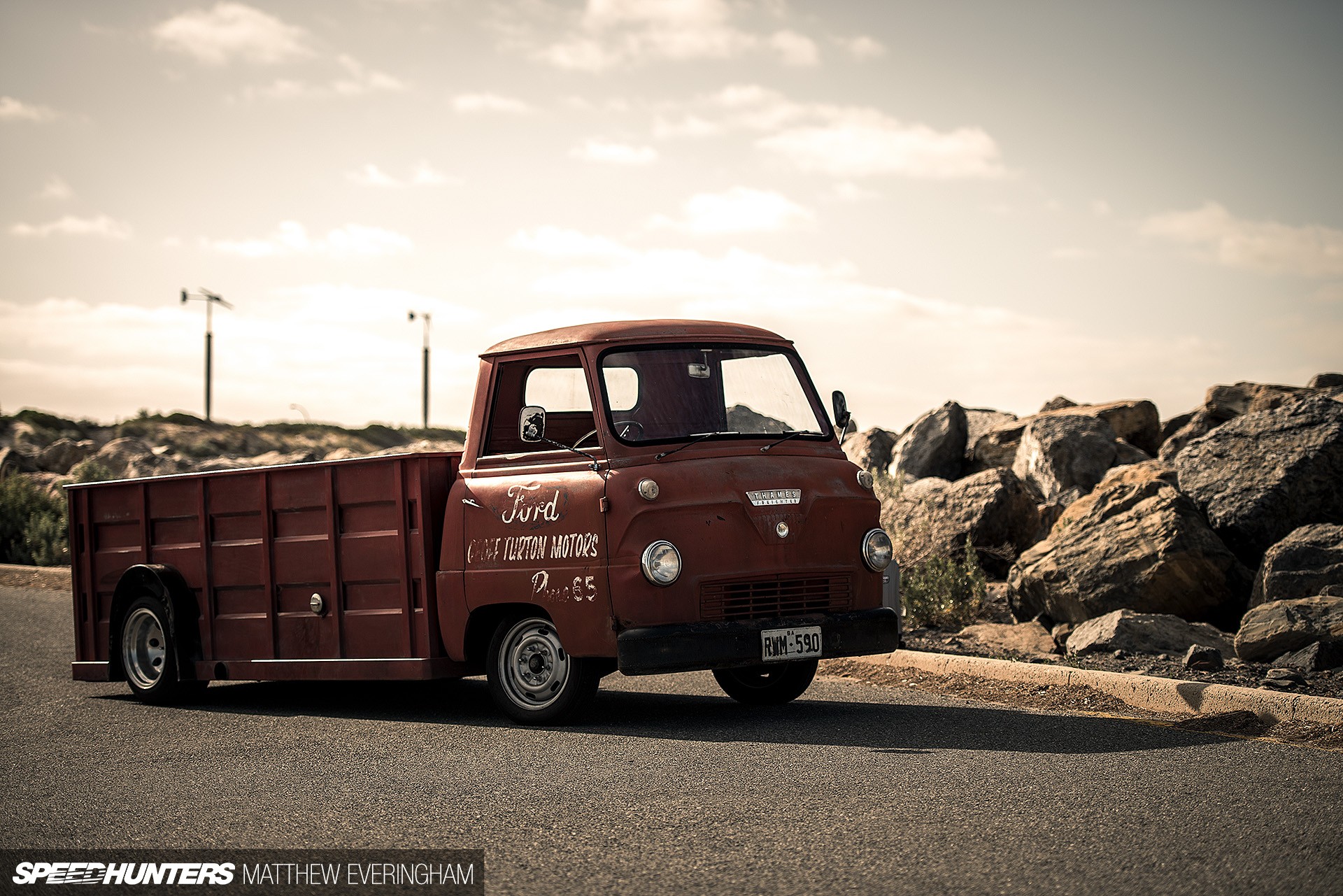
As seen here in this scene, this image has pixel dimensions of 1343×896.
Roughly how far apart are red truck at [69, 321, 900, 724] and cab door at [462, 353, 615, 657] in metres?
0.01

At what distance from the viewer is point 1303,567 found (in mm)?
11344

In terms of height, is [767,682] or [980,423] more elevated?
[980,423]

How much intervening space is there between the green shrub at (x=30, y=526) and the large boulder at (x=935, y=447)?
43.8ft

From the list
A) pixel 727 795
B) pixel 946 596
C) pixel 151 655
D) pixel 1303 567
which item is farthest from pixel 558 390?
pixel 1303 567

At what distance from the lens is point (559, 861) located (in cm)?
527

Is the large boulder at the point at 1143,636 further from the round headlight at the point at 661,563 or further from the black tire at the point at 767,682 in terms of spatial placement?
the round headlight at the point at 661,563

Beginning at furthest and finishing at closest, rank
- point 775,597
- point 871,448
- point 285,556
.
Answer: point 871,448, point 285,556, point 775,597

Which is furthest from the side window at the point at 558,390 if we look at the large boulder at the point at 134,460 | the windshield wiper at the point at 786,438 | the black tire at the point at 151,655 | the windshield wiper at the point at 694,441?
the large boulder at the point at 134,460

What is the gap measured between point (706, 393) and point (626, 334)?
2.21 feet

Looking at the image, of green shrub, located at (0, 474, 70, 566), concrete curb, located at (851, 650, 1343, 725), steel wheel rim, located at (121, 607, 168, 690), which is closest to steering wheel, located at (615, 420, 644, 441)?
concrete curb, located at (851, 650, 1343, 725)

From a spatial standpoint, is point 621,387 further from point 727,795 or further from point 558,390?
Result: point 727,795

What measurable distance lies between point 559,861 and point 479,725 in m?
3.54

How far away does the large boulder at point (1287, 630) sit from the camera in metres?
9.62

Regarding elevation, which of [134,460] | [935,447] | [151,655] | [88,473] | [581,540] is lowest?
[151,655]
